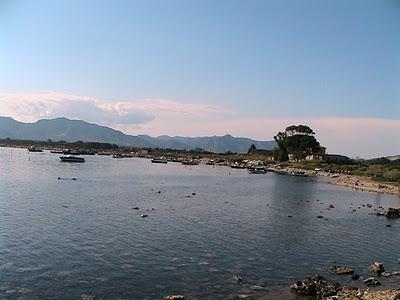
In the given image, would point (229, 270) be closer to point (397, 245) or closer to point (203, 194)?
point (397, 245)

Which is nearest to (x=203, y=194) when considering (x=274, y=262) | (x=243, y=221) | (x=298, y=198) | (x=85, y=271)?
(x=298, y=198)

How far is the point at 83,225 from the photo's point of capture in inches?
1658

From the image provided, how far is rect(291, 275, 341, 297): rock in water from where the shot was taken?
82.8 feet

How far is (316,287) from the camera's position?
25.9 m

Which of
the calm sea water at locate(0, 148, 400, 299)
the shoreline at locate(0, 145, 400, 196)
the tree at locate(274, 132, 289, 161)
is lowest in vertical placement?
the calm sea water at locate(0, 148, 400, 299)

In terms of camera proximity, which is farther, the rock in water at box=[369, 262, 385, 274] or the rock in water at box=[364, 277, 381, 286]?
the rock in water at box=[369, 262, 385, 274]

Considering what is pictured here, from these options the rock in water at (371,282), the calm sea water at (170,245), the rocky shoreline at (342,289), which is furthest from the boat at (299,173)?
the rock in water at (371,282)

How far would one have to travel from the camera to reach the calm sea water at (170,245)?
1021 inches

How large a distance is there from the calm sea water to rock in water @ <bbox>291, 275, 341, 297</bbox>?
110 cm

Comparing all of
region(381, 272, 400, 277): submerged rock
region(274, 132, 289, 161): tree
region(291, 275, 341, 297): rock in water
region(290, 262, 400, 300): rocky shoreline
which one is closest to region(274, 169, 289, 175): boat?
region(274, 132, 289, 161): tree

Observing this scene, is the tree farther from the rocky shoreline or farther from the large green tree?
the rocky shoreline

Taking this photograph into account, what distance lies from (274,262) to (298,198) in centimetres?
4808

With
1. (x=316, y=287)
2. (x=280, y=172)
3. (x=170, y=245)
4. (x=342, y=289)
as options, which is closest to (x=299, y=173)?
(x=280, y=172)

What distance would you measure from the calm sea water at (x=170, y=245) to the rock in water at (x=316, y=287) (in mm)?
1102
